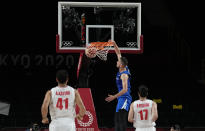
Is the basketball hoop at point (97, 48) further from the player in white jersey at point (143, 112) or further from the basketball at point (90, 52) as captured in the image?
the player in white jersey at point (143, 112)

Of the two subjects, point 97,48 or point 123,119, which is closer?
point 123,119

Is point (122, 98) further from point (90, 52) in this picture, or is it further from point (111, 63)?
point (111, 63)

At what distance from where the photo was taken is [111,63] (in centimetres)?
1025

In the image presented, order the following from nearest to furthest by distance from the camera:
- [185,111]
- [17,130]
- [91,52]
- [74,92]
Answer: [74,92] → [91,52] → [17,130] → [185,111]

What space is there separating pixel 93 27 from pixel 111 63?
8.11 ft

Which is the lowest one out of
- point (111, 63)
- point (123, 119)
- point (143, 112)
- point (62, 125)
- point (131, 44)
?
point (123, 119)

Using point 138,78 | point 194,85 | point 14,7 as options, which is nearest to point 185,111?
point 194,85

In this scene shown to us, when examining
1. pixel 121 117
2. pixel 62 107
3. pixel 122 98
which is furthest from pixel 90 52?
pixel 62 107

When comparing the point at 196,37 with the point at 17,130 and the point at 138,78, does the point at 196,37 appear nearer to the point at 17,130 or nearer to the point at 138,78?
the point at 138,78

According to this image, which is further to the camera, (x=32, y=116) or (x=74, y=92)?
(x=32, y=116)

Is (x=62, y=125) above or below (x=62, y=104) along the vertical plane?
below

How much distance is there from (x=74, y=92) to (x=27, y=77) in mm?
6077

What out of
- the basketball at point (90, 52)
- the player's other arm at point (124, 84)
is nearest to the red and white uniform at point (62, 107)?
→ the player's other arm at point (124, 84)

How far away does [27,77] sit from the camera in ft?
33.2
